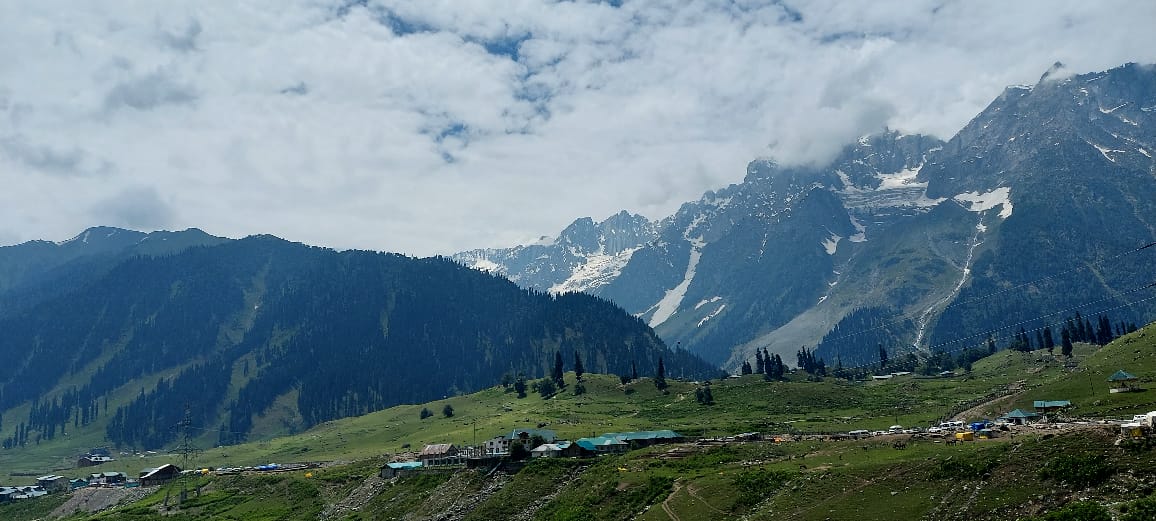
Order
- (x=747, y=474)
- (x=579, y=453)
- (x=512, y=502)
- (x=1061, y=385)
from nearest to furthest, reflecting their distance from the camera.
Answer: (x=747, y=474) → (x=512, y=502) → (x=579, y=453) → (x=1061, y=385)

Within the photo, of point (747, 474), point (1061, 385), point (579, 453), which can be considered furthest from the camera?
point (1061, 385)

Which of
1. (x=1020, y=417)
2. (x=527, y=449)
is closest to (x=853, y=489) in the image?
(x=1020, y=417)

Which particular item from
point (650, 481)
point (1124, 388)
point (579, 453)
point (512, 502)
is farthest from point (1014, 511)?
point (1124, 388)

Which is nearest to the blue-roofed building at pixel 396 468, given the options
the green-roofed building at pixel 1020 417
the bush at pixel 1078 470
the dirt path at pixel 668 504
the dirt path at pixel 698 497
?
the dirt path at pixel 668 504

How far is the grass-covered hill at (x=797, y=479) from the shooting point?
62500 mm

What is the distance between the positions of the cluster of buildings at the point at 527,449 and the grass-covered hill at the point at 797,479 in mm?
4734

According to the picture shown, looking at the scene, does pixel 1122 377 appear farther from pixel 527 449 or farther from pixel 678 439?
pixel 527 449

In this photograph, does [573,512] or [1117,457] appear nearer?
[1117,457]

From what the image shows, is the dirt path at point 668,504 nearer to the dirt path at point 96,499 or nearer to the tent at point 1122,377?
the tent at point 1122,377

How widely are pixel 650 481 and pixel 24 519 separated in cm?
14758

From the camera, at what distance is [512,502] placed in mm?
105688

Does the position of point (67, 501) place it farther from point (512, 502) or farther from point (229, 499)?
point (512, 502)

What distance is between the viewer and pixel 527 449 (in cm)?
12731

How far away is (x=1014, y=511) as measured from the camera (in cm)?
6006
